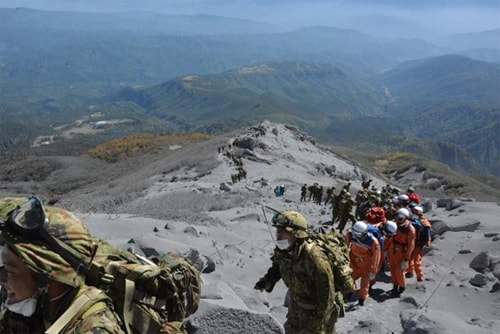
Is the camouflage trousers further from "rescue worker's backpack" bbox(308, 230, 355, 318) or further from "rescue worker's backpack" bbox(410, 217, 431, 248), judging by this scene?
"rescue worker's backpack" bbox(410, 217, 431, 248)

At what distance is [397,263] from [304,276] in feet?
21.6

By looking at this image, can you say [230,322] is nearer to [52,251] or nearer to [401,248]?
[52,251]

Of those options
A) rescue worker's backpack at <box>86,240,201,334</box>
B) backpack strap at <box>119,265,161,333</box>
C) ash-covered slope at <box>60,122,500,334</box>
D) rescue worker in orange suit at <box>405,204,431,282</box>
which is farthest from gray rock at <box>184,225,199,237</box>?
backpack strap at <box>119,265,161,333</box>

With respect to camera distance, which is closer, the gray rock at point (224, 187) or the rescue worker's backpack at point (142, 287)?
the rescue worker's backpack at point (142, 287)

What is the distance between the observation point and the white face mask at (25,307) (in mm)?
2709

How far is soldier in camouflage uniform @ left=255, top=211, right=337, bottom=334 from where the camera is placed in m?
5.80

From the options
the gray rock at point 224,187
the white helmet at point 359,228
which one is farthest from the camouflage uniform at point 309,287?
the gray rock at point 224,187

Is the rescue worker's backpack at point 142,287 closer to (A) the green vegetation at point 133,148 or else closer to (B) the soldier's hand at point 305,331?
(B) the soldier's hand at point 305,331

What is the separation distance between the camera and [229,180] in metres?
32.5

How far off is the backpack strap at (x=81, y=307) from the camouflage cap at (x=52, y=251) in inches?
3.7

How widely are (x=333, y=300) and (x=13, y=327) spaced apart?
3962mm

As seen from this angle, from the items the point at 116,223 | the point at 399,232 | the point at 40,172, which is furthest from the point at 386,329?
the point at 40,172

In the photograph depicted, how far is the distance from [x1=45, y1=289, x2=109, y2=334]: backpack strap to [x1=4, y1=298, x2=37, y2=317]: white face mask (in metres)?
0.30

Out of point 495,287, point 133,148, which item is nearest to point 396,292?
point 495,287
